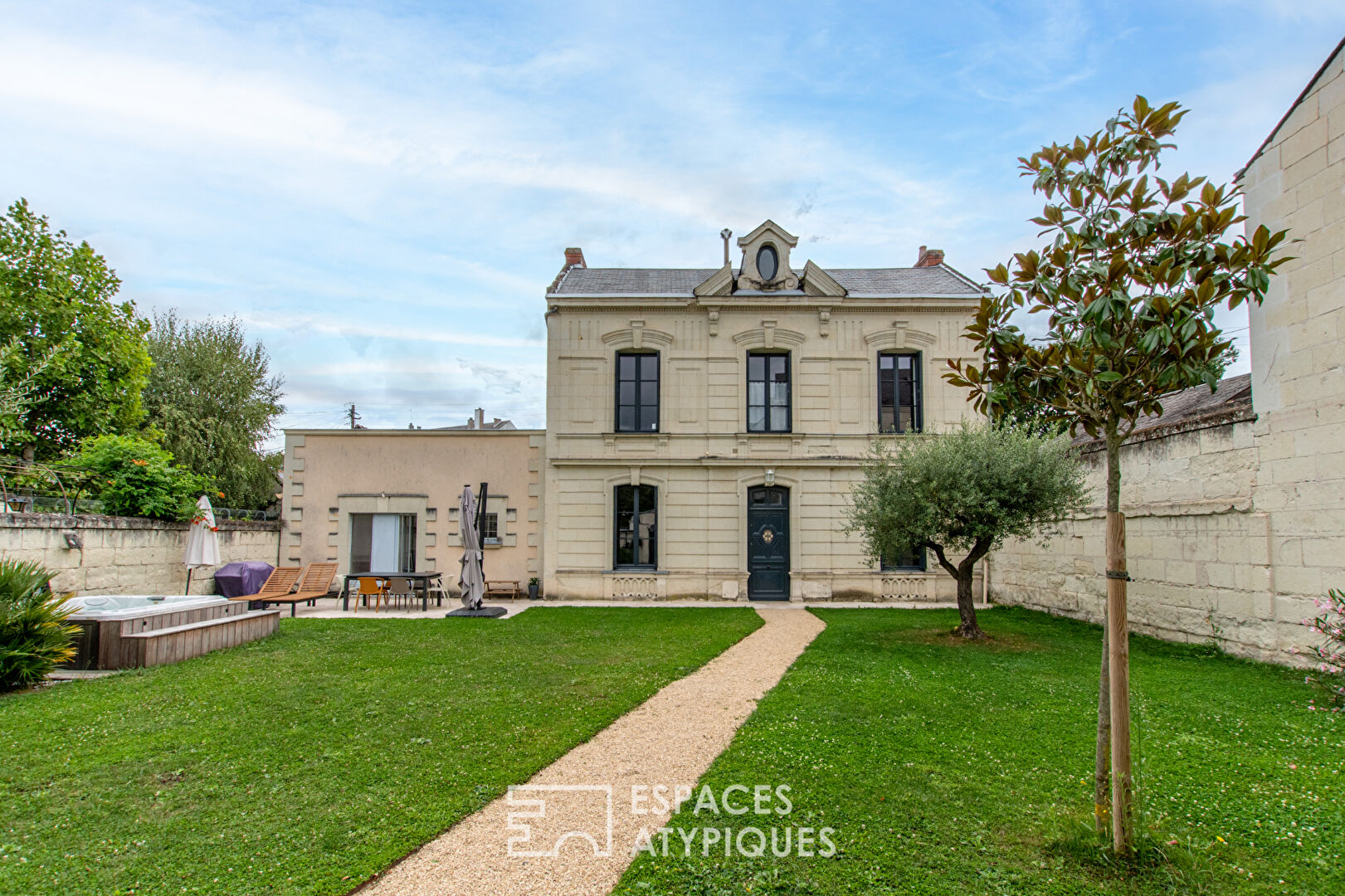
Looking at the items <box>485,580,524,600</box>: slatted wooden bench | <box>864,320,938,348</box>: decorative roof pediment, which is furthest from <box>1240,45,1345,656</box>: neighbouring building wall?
<box>485,580,524,600</box>: slatted wooden bench

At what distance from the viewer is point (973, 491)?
32.5 feet

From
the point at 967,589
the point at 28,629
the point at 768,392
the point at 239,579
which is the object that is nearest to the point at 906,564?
the point at 768,392

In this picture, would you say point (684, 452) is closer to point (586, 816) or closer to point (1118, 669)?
point (586, 816)

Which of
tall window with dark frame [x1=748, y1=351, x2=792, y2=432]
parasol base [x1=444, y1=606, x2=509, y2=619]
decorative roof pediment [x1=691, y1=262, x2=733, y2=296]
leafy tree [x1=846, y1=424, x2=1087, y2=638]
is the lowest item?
parasol base [x1=444, y1=606, x2=509, y2=619]

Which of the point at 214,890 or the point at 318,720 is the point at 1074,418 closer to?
the point at 214,890

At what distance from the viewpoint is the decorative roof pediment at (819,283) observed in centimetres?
1658

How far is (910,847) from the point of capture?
151 inches

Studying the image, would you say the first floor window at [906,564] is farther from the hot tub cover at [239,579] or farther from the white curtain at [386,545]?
the hot tub cover at [239,579]

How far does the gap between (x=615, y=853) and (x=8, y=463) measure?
568 inches

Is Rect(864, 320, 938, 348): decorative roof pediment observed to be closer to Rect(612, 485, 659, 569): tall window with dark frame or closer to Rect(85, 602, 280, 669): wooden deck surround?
Rect(612, 485, 659, 569): tall window with dark frame

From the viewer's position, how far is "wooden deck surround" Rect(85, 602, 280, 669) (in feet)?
27.8

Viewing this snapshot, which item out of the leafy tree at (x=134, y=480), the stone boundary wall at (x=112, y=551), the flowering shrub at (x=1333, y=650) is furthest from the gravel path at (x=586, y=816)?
the leafy tree at (x=134, y=480)

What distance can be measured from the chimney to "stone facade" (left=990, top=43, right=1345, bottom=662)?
390 inches

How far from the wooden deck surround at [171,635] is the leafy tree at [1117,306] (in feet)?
31.5
